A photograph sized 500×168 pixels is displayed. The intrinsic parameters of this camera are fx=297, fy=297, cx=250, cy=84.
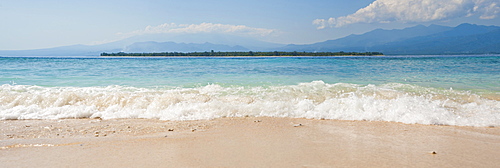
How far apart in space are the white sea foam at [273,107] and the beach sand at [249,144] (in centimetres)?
42

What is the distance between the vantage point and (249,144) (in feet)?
11.7

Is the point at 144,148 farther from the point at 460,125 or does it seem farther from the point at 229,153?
the point at 460,125

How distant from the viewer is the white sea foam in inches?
201

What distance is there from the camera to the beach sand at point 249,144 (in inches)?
116

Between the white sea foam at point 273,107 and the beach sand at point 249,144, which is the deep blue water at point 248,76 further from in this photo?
the beach sand at point 249,144

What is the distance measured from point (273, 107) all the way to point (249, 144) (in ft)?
7.59

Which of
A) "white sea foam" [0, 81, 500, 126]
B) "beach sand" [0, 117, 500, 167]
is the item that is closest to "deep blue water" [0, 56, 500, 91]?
"white sea foam" [0, 81, 500, 126]

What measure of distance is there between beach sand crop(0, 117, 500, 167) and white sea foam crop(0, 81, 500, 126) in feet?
1.37

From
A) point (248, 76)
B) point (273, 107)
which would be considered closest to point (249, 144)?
point (273, 107)

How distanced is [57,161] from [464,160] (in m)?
4.06

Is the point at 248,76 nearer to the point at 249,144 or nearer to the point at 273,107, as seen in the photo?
the point at 273,107

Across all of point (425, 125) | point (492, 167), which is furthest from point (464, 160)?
point (425, 125)

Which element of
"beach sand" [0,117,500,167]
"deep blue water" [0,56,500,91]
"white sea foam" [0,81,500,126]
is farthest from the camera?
"deep blue water" [0,56,500,91]

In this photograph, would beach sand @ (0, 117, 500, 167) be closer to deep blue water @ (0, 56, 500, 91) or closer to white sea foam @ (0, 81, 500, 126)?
white sea foam @ (0, 81, 500, 126)
